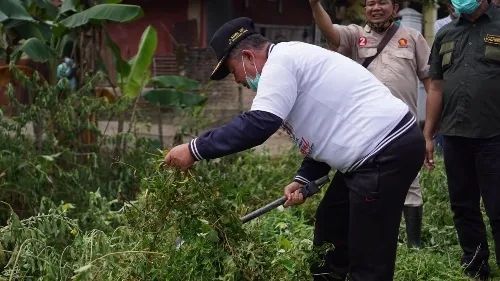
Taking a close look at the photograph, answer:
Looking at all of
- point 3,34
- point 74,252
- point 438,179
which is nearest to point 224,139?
point 74,252

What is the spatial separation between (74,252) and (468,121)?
2494 mm

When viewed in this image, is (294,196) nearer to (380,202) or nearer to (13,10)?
(380,202)

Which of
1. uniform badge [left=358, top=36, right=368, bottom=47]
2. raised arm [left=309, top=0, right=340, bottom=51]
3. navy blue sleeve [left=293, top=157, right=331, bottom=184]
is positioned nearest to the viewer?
navy blue sleeve [left=293, top=157, right=331, bottom=184]

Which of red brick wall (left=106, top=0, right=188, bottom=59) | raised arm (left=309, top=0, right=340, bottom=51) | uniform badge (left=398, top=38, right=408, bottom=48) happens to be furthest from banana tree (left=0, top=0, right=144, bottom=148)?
red brick wall (left=106, top=0, right=188, bottom=59)

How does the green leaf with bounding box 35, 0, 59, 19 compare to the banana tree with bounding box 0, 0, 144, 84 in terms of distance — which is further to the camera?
the green leaf with bounding box 35, 0, 59, 19

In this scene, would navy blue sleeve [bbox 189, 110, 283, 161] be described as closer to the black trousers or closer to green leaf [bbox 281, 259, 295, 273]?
the black trousers

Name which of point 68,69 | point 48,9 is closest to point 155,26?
point 48,9

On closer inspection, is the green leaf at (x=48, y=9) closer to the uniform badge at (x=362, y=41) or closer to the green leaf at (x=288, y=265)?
the uniform badge at (x=362, y=41)

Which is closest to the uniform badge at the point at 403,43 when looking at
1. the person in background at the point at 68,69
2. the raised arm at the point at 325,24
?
the raised arm at the point at 325,24

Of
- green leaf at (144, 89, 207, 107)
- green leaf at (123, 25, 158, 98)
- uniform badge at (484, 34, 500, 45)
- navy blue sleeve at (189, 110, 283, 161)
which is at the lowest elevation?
green leaf at (144, 89, 207, 107)

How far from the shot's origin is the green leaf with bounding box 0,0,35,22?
663 centimetres

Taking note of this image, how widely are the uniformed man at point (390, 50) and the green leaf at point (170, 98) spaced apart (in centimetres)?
351

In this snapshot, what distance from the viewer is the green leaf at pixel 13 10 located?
6.63 meters

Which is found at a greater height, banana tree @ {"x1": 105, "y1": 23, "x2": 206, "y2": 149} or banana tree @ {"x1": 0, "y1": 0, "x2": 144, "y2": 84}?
banana tree @ {"x1": 0, "y1": 0, "x2": 144, "y2": 84}
